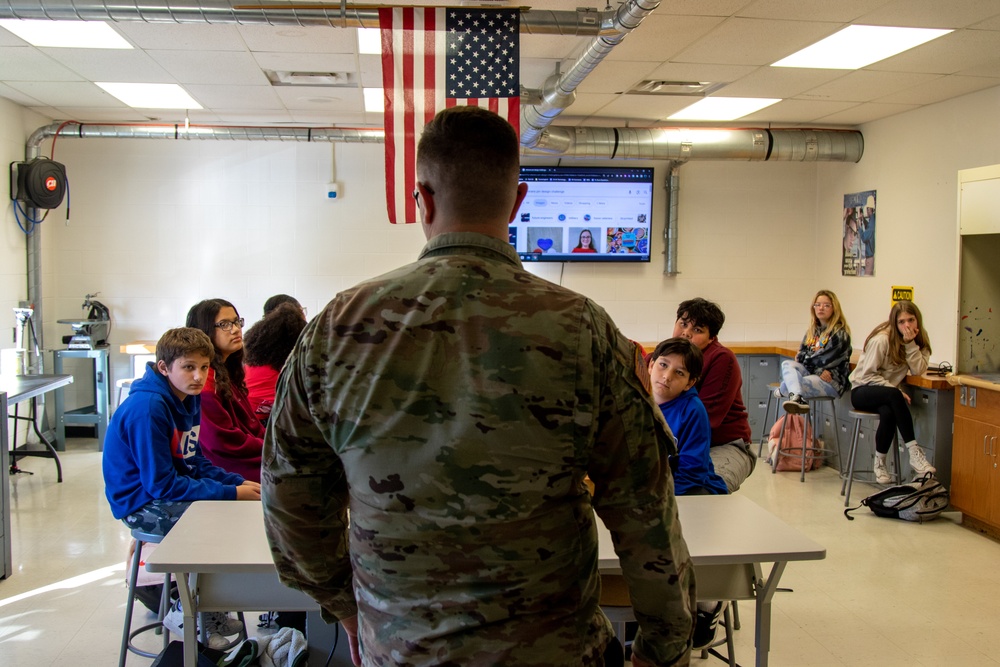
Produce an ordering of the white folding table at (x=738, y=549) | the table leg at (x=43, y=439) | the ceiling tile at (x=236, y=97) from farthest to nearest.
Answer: the ceiling tile at (x=236, y=97), the table leg at (x=43, y=439), the white folding table at (x=738, y=549)

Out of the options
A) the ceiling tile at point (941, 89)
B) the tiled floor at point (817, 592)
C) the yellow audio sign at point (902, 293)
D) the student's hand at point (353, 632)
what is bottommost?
the tiled floor at point (817, 592)

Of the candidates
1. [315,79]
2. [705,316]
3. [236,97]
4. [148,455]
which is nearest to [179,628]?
[148,455]

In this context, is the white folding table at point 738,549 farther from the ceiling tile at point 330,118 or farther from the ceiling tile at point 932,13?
the ceiling tile at point 330,118

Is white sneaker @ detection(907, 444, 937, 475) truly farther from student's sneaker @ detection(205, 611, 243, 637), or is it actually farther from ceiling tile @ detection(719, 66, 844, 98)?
student's sneaker @ detection(205, 611, 243, 637)

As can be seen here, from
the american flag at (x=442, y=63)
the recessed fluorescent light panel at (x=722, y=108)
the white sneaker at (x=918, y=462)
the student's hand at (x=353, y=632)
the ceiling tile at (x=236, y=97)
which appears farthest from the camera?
the recessed fluorescent light panel at (x=722, y=108)

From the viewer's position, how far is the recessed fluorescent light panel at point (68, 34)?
4438 mm

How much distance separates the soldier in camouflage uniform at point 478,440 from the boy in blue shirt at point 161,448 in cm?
168

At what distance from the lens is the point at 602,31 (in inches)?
151

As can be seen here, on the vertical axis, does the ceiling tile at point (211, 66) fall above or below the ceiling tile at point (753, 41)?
below

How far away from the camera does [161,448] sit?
Result: 9.03 ft

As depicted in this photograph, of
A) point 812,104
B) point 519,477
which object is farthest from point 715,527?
point 812,104

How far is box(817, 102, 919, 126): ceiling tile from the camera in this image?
6.38 m

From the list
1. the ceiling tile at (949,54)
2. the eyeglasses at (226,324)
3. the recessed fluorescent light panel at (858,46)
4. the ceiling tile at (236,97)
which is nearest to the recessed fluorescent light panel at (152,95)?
the ceiling tile at (236,97)

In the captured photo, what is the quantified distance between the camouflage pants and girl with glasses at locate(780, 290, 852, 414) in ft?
14.8
